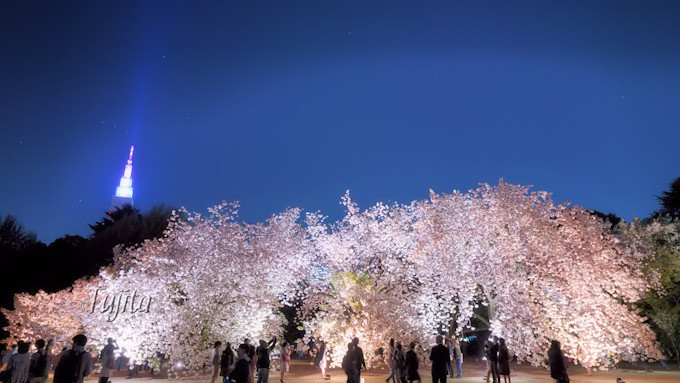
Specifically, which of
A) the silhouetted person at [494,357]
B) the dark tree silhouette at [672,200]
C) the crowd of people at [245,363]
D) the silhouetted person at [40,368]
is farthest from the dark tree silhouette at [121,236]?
the dark tree silhouette at [672,200]

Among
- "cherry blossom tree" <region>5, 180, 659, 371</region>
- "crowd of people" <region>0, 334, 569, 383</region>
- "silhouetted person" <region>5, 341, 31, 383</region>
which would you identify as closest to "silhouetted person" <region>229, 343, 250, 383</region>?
"crowd of people" <region>0, 334, 569, 383</region>

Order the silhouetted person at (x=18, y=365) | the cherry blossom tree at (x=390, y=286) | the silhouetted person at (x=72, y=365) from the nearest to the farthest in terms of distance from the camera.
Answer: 1. the silhouetted person at (x=72, y=365)
2. the silhouetted person at (x=18, y=365)
3. the cherry blossom tree at (x=390, y=286)

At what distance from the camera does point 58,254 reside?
1612 inches

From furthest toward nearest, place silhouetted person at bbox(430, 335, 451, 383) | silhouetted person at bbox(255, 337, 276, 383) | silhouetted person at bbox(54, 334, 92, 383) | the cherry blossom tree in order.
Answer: the cherry blossom tree
silhouetted person at bbox(255, 337, 276, 383)
silhouetted person at bbox(430, 335, 451, 383)
silhouetted person at bbox(54, 334, 92, 383)

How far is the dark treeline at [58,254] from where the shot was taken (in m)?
36.7

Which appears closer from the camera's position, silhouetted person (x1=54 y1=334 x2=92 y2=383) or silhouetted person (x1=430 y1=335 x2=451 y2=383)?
silhouetted person (x1=54 y1=334 x2=92 y2=383)

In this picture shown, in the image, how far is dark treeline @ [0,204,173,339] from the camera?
120 ft

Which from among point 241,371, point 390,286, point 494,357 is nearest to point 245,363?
point 241,371

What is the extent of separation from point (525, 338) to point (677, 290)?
15.4 m

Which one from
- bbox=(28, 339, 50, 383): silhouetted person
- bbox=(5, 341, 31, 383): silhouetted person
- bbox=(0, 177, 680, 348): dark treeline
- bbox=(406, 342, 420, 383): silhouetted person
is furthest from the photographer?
bbox=(0, 177, 680, 348): dark treeline

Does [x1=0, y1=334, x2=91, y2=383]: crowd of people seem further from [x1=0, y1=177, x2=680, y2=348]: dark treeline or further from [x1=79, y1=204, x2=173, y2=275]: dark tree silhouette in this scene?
[x1=79, y1=204, x2=173, y2=275]: dark tree silhouette

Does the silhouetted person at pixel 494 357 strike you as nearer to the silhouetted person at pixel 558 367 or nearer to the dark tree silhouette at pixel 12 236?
the silhouetted person at pixel 558 367

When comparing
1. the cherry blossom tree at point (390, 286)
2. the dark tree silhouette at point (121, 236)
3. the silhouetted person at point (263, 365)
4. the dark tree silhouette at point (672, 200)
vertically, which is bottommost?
the silhouetted person at point (263, 365)

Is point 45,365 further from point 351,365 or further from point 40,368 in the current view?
point 351,365
